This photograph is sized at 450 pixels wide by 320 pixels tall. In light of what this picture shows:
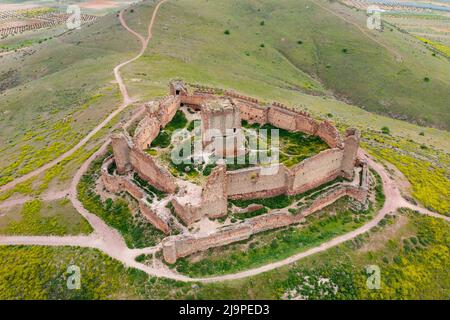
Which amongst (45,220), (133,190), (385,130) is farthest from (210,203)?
(385,130)

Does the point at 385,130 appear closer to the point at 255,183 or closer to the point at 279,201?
the point at 279,201

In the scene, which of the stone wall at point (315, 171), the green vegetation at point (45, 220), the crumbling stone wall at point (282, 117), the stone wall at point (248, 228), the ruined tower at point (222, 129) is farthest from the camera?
the crumbling stone wall at point (282, 117)

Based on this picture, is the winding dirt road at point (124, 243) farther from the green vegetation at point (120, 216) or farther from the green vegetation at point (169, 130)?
the green vegetation at point (169, 130)

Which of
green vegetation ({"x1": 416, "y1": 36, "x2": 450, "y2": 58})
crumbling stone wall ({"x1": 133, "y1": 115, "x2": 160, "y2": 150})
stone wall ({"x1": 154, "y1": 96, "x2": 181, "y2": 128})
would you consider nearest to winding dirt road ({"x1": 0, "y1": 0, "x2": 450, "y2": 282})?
crumbling stone wall ({"x1": 133, "y1": 115, "x2": 160, "y2": 150})

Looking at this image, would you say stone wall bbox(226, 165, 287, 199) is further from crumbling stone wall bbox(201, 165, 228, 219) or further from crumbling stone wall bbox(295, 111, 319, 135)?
crumbling stone wall bbox(295, 111, 319, 135)

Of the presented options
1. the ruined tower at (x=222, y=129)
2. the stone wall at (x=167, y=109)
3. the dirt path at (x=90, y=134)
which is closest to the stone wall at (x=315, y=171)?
the ruined tower at (x=222, y=129)

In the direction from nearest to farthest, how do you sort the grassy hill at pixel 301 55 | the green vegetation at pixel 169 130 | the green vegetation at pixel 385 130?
the green vegetation at pixel 169 130 → the green vegetation at pixel 385 130 → the grassy hill at pixel 301 55

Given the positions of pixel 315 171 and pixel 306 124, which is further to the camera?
pixel 306 124
